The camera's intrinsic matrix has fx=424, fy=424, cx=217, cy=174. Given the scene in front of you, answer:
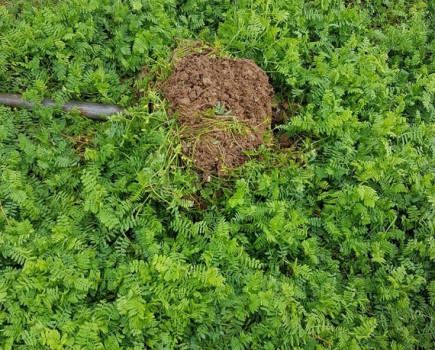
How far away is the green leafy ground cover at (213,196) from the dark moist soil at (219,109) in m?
0.13

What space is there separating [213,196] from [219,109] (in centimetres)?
75

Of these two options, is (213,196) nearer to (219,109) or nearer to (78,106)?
(219,109)

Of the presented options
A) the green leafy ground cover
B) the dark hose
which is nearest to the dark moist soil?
the green leafy ground cover

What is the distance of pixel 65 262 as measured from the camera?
3.07 meters

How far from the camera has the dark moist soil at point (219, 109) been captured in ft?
11.7

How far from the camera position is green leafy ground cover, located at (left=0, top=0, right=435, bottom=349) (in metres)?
3.00

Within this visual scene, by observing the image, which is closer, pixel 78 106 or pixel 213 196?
pixel 213 196

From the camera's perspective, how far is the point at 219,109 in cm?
364

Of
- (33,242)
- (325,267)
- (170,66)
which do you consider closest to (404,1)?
(170,66)

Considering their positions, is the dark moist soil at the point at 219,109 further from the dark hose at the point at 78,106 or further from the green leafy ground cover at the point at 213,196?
the dark hose at the point at 78,106

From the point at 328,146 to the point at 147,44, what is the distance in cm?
190

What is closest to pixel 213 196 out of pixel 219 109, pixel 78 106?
pixel 219 109

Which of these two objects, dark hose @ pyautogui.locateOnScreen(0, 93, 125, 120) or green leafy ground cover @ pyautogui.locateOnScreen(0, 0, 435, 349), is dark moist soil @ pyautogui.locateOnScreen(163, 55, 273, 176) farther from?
dark hose @ pyautogui.locateOnScreen(0, 93, 125, 120)

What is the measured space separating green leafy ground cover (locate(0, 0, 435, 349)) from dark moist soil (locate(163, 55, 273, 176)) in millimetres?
134
